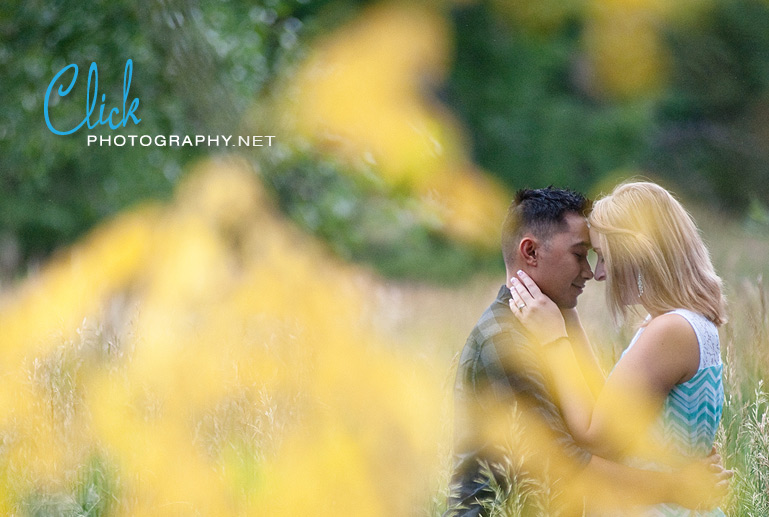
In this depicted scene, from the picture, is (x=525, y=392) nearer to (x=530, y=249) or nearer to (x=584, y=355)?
(x=530, y=249)

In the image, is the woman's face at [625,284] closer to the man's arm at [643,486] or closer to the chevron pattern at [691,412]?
the chevron pattern at [691,412]

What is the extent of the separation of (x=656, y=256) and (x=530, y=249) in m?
0.33

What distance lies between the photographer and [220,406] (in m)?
2.77

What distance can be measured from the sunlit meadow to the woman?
0.27 meters

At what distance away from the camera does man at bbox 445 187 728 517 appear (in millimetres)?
2109

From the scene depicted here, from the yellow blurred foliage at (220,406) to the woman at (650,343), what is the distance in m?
0.78

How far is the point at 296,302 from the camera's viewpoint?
3299mm

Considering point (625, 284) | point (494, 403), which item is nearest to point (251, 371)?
point (494, 403)

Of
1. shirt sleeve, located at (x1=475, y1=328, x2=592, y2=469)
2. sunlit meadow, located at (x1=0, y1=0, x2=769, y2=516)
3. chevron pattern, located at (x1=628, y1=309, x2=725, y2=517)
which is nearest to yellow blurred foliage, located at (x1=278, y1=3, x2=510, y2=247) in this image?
sunlit meadow, located at (x1=0, y1=0, x2=769, y2=516)

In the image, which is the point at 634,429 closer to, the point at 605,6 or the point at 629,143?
the point at 605,6

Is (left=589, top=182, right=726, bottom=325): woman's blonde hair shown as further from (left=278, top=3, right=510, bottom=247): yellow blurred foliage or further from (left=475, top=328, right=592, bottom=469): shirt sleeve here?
(left=278, top=3, right=510, bottom=247): yellow blurred foliage

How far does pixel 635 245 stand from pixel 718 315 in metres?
0.29

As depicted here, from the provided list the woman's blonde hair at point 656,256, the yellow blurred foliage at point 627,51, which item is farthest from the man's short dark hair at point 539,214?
the yellow blurred foliage at point 627,51

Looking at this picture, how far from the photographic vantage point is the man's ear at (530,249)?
2342mm
